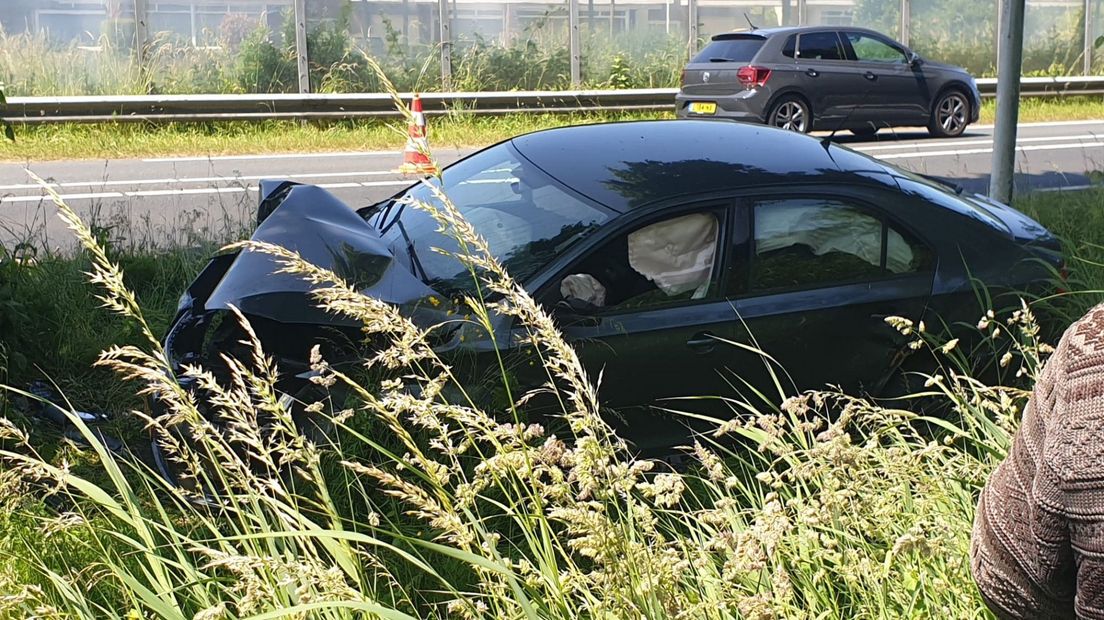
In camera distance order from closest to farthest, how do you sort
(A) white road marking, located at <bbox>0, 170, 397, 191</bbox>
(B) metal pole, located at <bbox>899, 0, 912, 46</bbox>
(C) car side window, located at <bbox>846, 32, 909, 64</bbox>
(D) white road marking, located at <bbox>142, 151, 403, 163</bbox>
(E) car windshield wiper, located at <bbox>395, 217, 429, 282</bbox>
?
1. (E) car windshield wiper, located at <bbox>395, 217, 429, 282</bbox>
2. (A) white road marking, located at <bbox>0, 170, 397, 191</bbox>
3. (D) white road marking, located at <bbox>142, 151, 403, 163</bbox>
4. (C) car side window, located at <bbox>846, 32, 909, 64</bbox>
5. (B) metal pole, located at <bbox>899, 0, 912, 46</bbox>

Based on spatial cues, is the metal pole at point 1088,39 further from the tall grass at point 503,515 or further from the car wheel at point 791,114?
the tall grass at point 503,515

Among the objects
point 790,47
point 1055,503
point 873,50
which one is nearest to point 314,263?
point 1055,503

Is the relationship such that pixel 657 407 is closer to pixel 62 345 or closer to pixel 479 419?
pixel 479 419

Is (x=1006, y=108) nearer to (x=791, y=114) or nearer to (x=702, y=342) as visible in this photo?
(x=702, y=342)

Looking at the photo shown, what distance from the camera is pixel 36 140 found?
14.7 metres

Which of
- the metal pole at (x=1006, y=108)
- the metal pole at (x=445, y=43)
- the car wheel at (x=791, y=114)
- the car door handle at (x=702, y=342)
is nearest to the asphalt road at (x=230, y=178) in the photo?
the car wheel at (x=791, y=114)

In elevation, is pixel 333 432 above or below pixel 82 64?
below

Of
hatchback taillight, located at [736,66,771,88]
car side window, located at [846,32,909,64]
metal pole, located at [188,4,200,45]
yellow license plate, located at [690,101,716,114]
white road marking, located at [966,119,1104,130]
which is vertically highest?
metal pole, located at [188,4,200,45]

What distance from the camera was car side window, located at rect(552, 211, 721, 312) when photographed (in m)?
4.62

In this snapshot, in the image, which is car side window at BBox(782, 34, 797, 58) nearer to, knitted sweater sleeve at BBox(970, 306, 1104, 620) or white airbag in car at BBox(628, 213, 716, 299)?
white airbag in car at BBox(628, 213, 716, 299)

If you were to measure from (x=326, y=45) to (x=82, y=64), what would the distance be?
3.63 m

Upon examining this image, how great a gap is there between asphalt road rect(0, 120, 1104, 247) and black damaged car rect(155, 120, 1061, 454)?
3325mm

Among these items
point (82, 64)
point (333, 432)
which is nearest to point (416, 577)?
point (333, 432)

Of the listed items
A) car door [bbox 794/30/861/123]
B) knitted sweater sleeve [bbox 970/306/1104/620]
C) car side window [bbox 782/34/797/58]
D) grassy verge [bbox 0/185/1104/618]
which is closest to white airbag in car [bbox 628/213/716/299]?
grassy verge [bbox 0/185/1104/618]
